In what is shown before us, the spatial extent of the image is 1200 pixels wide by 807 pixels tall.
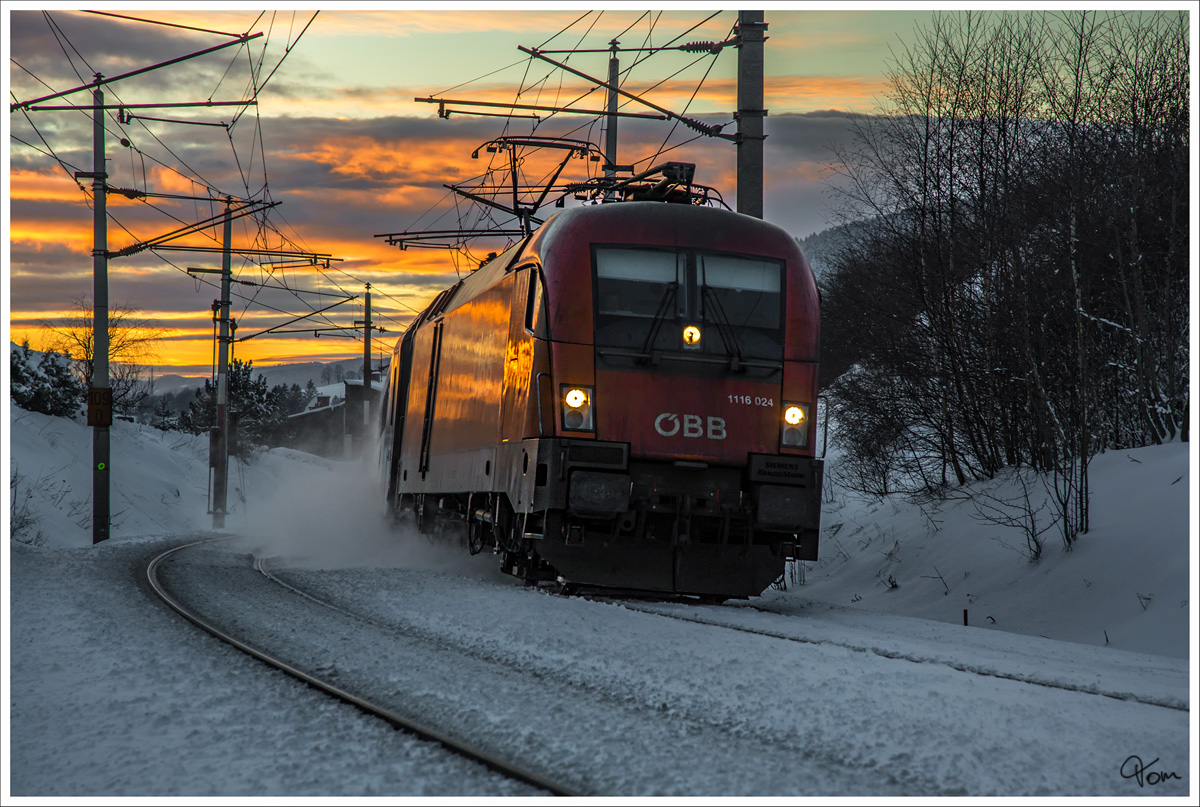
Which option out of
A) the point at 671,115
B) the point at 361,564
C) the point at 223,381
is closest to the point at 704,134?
the point at 671,115

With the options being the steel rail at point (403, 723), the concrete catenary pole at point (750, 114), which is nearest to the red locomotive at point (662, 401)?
the steel rail at point (403, 723)

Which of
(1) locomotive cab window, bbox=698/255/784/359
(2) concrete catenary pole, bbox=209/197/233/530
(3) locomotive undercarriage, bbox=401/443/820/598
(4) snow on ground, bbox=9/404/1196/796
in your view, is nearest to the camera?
(4) snow on ground, bbox=9/404/1196/796

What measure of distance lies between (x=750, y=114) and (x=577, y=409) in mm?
6125

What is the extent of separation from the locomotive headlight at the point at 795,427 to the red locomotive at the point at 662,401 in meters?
0.01

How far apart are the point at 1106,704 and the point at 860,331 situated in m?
13.5

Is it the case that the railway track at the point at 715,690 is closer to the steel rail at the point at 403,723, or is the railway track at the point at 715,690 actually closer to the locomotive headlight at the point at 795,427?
the steel rail at the point at 403,723

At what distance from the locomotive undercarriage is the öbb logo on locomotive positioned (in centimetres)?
32

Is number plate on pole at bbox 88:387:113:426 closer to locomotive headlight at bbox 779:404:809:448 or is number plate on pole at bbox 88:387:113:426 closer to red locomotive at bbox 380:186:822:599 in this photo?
red locomotive at bbox 380:186:822:599

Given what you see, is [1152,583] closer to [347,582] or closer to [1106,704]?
[1106,704]

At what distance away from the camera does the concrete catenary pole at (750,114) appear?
1371 centimetres

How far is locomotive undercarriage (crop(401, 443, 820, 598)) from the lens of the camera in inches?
374

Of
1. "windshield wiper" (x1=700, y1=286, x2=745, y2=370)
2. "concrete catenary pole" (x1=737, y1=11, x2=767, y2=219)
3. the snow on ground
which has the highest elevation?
"concrete catenary pole" (x1=737, y1=11, x2=767, y2=219)

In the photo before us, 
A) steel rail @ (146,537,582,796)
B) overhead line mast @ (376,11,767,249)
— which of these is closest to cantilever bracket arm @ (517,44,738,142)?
overhead line mast @ (376,11,767,249)

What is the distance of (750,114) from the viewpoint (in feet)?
45.0
